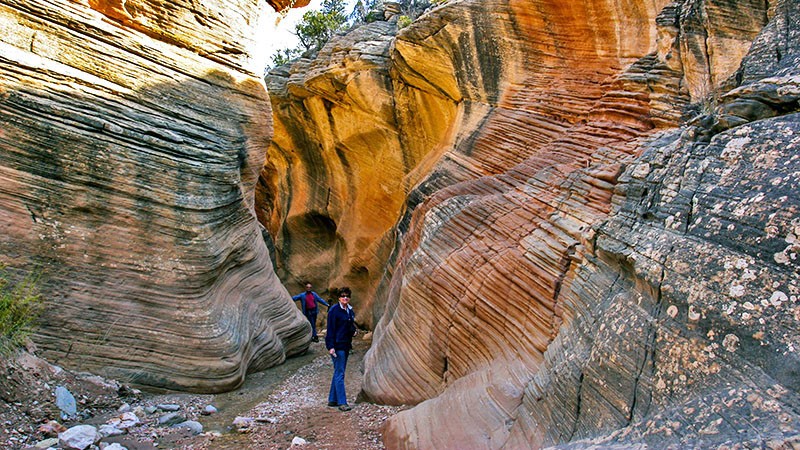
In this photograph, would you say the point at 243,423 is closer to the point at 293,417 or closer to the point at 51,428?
the point at 293,417

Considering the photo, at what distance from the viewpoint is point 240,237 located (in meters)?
9.82

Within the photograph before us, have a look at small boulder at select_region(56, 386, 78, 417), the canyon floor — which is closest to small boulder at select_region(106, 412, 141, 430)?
the canyon floor

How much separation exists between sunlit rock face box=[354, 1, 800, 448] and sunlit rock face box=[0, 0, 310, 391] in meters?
2.78

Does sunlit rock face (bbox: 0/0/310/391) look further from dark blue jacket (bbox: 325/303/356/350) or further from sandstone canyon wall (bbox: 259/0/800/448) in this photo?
sandstone canyon wall (bbox: 259/0/800/448)

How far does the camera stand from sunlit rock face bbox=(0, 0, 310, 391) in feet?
24.1

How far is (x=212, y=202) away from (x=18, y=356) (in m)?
3.61

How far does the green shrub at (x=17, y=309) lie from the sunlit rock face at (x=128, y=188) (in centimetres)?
19

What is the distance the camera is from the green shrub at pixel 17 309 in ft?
19.0

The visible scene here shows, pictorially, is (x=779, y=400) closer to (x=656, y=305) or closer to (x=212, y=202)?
(x=656, y=305)

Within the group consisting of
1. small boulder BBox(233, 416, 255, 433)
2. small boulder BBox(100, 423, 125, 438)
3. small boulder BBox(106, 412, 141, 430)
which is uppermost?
small boulder BBox(100, 423, 125, 438)

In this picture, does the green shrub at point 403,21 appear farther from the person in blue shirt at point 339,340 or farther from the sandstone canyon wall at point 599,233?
the person in blue shirt at point 339,340

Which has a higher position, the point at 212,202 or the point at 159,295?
the point at 212,202

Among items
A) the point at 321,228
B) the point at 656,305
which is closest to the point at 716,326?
the point at 656,305

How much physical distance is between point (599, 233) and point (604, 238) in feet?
0.48
